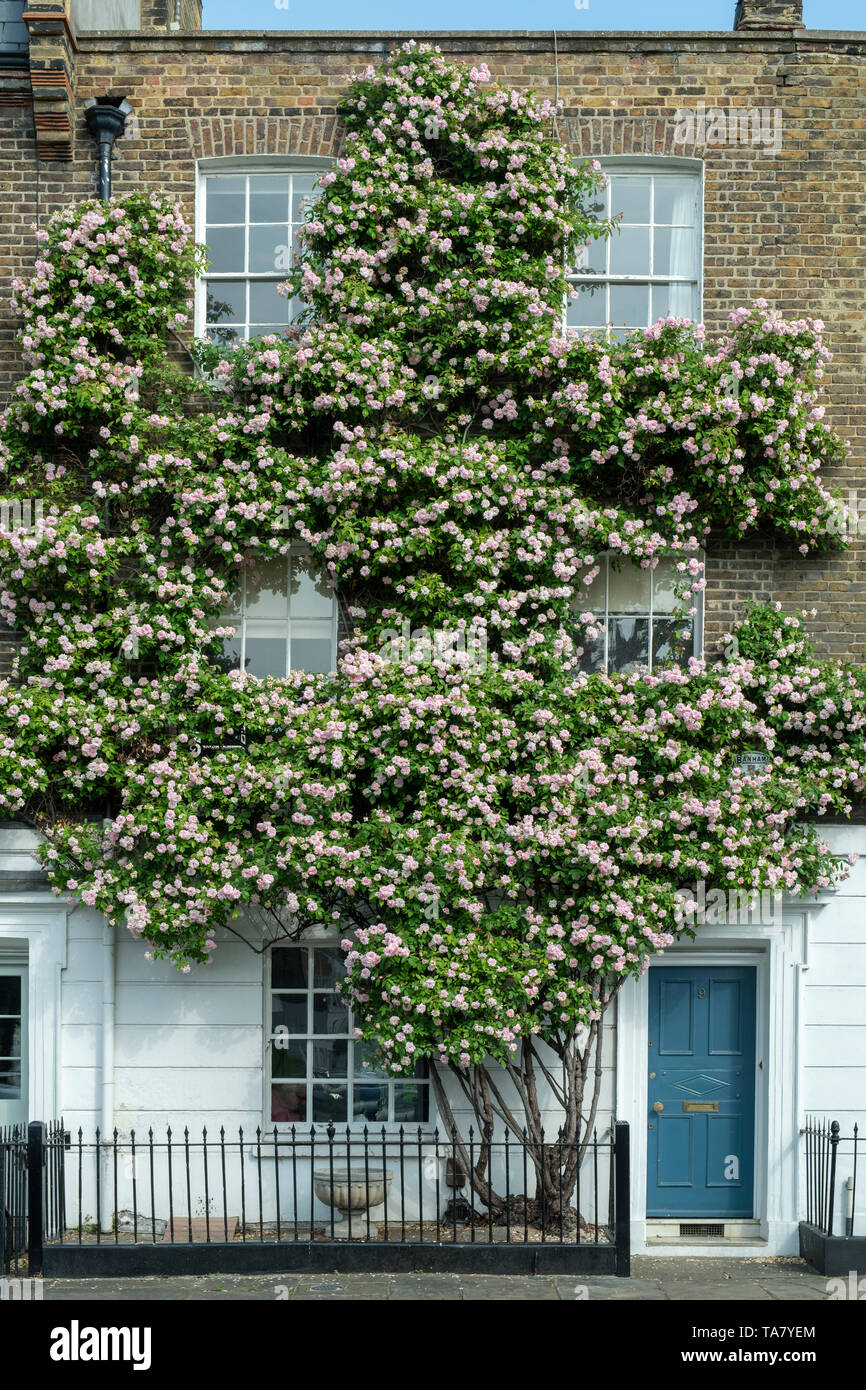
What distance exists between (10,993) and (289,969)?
2.58 m

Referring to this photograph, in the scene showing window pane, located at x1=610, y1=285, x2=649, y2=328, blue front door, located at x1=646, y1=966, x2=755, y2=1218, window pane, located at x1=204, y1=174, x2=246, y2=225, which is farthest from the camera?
window pane, located at x1=204, y1=174, x2=246, y2=225

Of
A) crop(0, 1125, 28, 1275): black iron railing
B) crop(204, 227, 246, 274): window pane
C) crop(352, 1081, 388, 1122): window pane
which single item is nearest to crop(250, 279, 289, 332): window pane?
crop(204, 227, 246, 274): window pane

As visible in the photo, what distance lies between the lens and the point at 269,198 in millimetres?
12031

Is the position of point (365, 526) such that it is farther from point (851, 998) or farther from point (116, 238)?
point (851, 998)

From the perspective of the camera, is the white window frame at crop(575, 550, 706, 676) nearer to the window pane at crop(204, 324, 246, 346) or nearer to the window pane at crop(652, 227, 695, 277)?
the window pane at crop(652, 227, 695, 277)

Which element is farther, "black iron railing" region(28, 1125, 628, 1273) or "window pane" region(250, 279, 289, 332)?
"window pane" region(250, 279, 289, 332)

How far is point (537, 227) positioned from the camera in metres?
11.3

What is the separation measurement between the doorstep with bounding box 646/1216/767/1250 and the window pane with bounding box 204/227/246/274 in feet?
30.9

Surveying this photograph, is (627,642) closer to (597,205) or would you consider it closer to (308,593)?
(308,593)

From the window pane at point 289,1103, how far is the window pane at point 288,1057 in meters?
0.14

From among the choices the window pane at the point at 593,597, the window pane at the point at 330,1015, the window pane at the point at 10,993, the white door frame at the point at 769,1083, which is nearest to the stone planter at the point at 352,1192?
the window pane at the point at 330,1015

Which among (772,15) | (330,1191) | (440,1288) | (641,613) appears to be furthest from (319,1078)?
(772,15)

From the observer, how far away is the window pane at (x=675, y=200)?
39.3 ft

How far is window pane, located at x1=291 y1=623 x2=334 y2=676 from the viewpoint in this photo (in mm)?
11641
